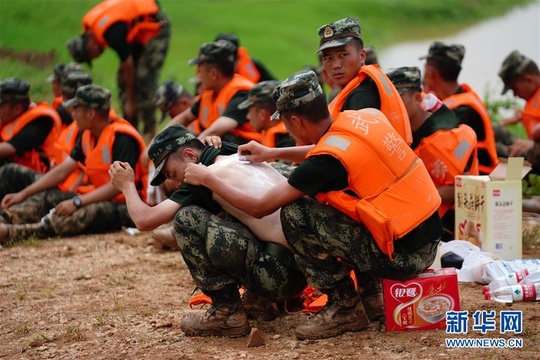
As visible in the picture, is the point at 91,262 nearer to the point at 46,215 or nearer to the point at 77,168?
the point at 46,215

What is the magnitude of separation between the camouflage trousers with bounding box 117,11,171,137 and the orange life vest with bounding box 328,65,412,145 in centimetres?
567

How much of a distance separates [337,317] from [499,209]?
6.11 feet

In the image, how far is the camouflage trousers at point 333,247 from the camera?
5027 millimetres

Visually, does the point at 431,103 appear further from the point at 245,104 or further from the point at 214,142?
the point at 214,142

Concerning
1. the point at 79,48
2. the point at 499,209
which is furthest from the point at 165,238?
the point at 79,48

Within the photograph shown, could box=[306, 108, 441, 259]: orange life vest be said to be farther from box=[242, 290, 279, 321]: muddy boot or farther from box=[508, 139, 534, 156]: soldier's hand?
box=[508, 139, 534, 156]: soldier's hand

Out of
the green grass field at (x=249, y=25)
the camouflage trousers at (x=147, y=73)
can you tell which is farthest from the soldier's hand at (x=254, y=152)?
the green grass field at (x=249, y=25)

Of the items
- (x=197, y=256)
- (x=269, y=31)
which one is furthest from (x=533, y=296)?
(x=269, y=31)

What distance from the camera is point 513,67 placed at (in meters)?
8.93

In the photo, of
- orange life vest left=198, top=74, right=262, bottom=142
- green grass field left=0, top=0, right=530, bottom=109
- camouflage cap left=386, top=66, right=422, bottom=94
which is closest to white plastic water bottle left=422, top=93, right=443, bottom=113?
camouflage cap left=386, top=66, right=422, bottom=94

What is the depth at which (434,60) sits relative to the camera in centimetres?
810

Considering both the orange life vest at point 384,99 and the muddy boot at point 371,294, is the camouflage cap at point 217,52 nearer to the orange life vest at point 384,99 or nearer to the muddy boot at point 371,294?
the orange life vest at point 384,99

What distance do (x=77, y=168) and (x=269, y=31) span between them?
40.7 feet

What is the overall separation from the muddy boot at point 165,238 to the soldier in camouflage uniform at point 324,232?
2618 mm
